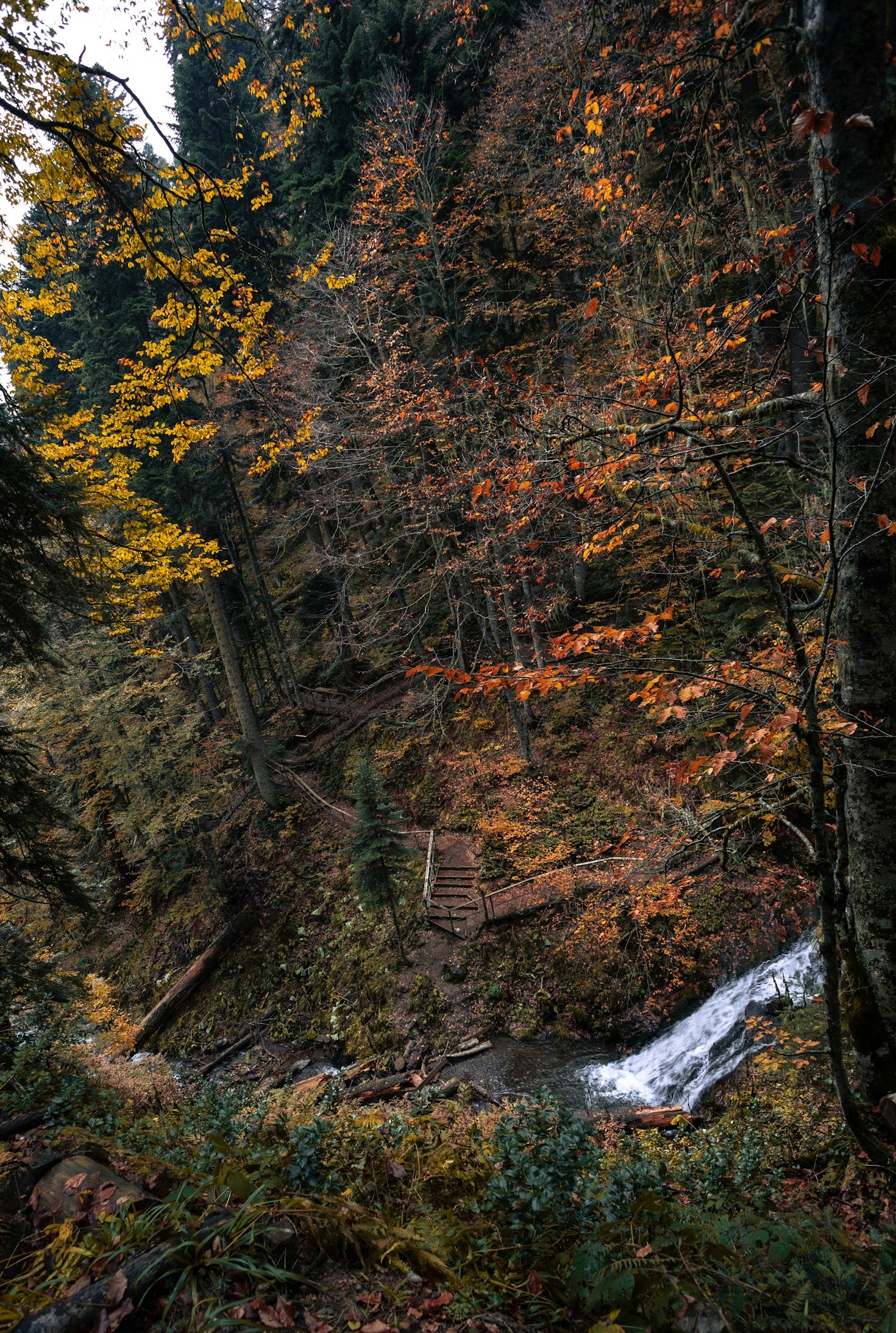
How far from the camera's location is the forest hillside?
2.40 meters

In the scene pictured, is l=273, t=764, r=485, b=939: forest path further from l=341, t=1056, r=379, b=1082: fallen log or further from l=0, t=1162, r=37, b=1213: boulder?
l=0, t=1162, r=37, b=1213: boulder

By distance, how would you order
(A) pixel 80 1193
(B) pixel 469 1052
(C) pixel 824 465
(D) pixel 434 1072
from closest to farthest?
1. (A) pixel 80 1193
2. (C) pixel 824 465
3. (D) pixel 434 1072
4. (B) pixel 469 1052

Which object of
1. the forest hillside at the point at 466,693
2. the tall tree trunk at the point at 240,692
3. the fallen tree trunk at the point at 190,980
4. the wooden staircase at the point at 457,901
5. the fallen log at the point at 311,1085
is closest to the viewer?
the forest hillside at the point at 466,693

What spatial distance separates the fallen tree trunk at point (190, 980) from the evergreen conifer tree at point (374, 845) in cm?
513

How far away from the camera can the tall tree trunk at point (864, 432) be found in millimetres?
2713

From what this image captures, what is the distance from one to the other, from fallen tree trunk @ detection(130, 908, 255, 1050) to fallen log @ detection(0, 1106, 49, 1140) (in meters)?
9.65

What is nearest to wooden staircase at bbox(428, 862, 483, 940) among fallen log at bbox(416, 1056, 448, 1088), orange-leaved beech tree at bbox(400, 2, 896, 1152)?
fallen log at bbox(416, 1056, 448, 1088)

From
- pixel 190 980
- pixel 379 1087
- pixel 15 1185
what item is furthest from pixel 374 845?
pixel 15 1185

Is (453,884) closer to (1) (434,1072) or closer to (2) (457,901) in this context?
(2) (457,901)

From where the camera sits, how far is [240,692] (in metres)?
15.0

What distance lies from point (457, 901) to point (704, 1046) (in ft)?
16.0

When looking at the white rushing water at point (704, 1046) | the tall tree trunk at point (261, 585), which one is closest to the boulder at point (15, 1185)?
the white rushing water at point (704, 1046)

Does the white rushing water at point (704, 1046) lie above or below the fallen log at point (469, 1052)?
above

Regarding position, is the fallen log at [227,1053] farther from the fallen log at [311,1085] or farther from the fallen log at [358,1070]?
the fallen log at [311,1085]
